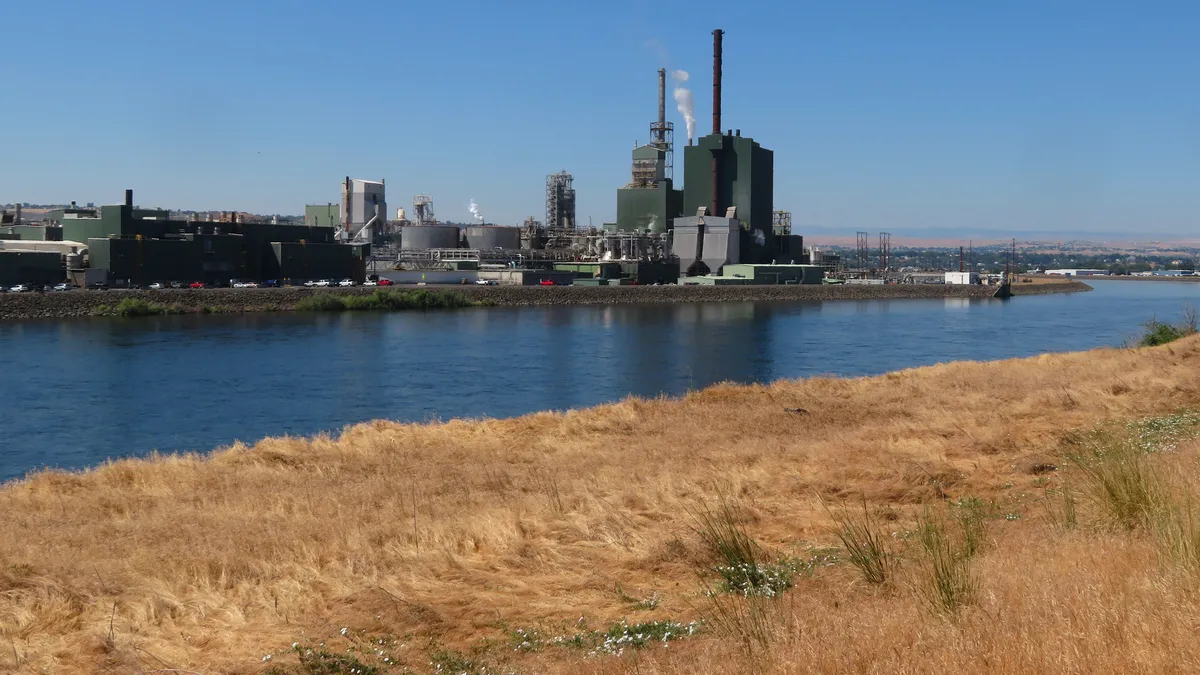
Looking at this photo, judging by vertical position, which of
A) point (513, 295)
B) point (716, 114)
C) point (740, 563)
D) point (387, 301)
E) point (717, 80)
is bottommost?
point (740, 563)

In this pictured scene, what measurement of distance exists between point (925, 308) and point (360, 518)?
65.9 metres

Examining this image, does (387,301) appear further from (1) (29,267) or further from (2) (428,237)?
(2) (428,237)

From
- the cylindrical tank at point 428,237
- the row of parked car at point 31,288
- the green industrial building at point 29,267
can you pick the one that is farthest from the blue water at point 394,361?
the cylindrical tank at point 428,237

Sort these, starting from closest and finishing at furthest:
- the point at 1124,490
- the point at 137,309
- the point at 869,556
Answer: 1. the point at 869,556
2. the point at 1124,490
3. the point at 137,309

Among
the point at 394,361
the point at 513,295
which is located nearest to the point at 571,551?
the point at 394,361

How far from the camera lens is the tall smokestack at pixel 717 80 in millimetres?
75438

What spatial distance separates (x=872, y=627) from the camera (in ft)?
17.0

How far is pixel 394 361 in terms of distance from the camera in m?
34.5

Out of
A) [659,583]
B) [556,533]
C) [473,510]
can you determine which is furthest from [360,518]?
[659,583]

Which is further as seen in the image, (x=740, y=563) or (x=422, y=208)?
(x=422, y=208)

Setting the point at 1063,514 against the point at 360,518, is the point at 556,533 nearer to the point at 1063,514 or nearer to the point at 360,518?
the point at 360,518

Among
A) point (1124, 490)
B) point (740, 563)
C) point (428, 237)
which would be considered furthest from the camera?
point (428, 237)

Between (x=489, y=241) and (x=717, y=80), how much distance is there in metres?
22.4

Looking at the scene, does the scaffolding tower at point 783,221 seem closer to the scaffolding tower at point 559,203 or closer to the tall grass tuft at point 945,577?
the scaffolding tower at point 559,203
